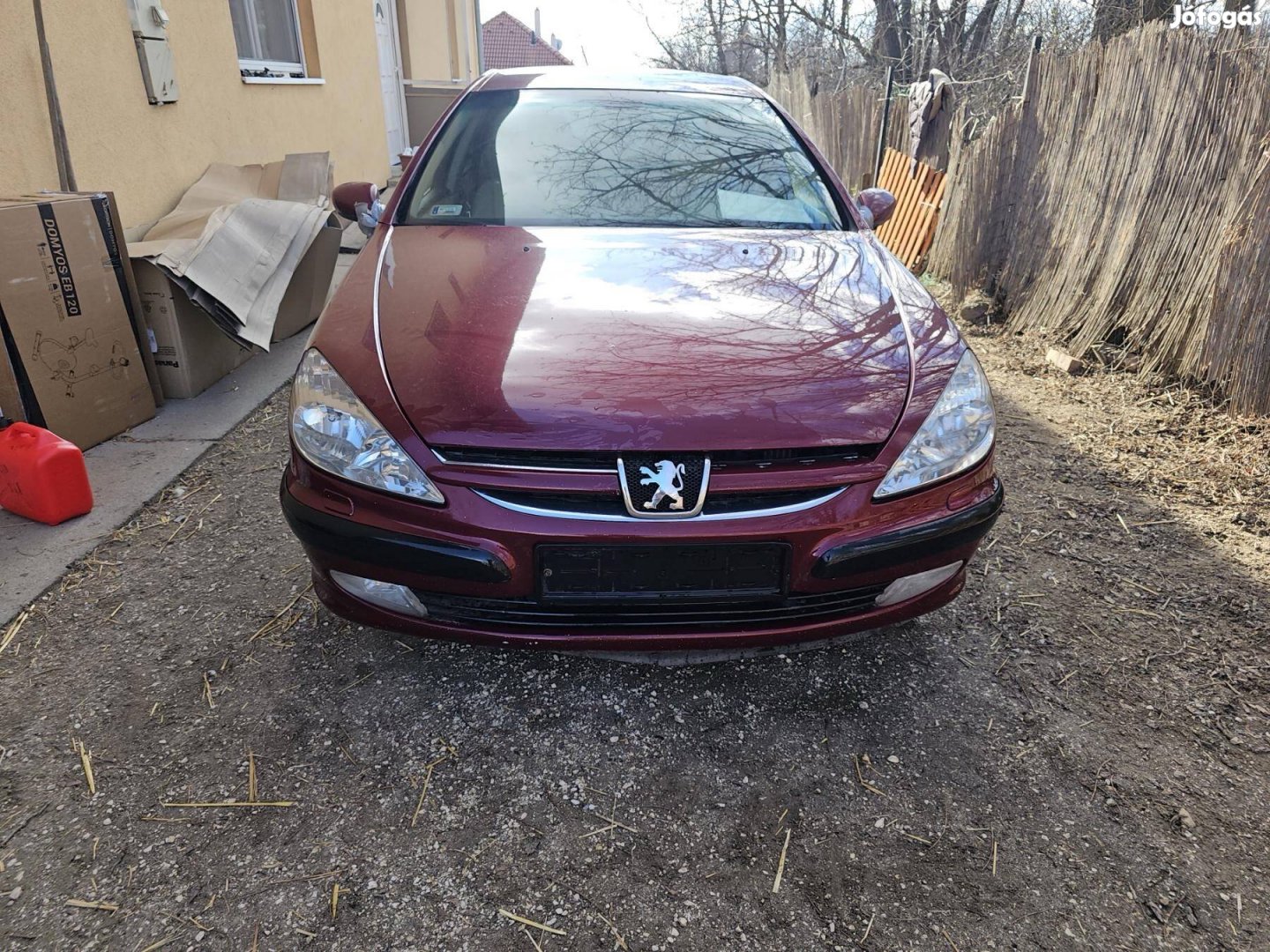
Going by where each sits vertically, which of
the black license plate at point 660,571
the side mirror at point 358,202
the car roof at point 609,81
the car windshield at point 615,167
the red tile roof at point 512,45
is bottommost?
the black license plate at point 660,571

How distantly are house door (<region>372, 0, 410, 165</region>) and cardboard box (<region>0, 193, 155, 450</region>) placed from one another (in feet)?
26.0

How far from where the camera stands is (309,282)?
4758 mm

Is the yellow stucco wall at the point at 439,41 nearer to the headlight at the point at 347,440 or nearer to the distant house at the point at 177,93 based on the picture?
the distant house at the point at 177,93

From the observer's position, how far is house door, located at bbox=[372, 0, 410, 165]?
1079 cm

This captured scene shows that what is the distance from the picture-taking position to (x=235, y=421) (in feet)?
12.2

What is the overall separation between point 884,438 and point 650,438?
Result: 0.52 metres

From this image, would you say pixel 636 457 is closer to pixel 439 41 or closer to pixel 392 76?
pixel 392 76

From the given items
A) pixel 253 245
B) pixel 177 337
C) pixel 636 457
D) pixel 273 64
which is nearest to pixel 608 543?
pixel 636 457

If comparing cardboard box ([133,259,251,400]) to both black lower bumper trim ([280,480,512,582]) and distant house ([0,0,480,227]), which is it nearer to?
distant house ([0,0,480,227])

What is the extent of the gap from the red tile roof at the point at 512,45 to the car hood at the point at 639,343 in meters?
34.9

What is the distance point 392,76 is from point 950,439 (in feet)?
38.4

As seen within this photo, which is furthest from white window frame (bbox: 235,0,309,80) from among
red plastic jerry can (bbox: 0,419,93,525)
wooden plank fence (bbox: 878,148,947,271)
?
wooden plank fence (bbox: 878,148,947,271)

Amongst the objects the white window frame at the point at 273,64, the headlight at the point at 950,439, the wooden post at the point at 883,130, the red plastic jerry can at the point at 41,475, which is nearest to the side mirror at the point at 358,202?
the red plastic jerry can at the point at 41,475

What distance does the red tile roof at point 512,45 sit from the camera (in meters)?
33.6
